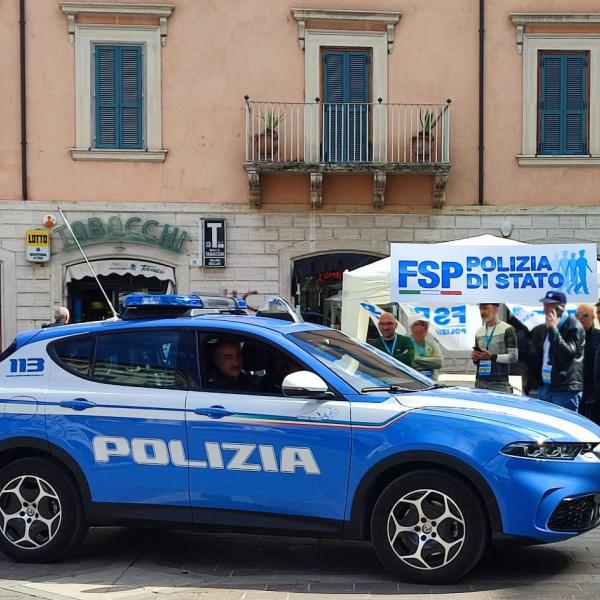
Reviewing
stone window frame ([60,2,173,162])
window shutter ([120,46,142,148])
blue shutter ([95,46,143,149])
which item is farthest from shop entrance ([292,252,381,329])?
blue shutter ([95,46,143,149])

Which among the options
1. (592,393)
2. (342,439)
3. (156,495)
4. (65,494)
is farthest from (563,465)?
(592,393)

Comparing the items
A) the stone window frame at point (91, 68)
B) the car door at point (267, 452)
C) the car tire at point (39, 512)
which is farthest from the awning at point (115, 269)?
the car door at point (267, 452)

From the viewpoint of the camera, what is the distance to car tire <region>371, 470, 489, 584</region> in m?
5.90

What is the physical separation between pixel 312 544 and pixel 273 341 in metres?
1.66

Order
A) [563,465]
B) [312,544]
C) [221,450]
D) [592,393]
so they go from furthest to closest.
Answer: [592,393] → [312,544] → [221,450] → [563,465]

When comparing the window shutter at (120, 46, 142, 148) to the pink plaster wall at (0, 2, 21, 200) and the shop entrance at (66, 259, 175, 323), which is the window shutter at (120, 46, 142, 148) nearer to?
the pink plaster wall at (0, 2, 21, 200)

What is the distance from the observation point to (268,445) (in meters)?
6.21

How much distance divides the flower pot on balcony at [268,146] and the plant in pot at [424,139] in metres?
2.43

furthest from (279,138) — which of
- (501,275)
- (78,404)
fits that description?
(78,404)

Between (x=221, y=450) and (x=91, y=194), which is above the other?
(x=91, y=194)

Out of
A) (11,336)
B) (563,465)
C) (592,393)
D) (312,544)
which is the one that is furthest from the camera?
(11,336)

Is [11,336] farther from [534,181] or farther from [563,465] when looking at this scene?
[563,465]

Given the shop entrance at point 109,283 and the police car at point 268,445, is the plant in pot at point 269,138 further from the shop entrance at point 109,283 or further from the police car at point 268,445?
the police car at point 268,445

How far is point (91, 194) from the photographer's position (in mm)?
18203
